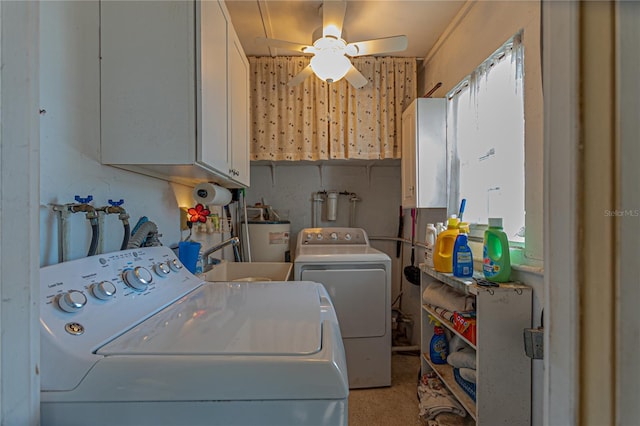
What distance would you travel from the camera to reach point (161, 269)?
1.12m

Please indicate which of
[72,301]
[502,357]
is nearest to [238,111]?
[72,301]

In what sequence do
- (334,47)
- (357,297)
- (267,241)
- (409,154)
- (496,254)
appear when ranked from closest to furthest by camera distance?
(496,254) < (334,47) < (357,297) < (409,154) < (267,241)

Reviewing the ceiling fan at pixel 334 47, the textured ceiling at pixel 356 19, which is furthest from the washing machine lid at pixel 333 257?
the textured ceiling at pixel 356 19

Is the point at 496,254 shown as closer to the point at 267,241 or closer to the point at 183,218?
the point at 183,218

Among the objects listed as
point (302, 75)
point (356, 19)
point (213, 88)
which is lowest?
point (213, 88)

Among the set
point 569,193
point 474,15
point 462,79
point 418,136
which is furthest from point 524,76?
point 569,193

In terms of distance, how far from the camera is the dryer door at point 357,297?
2.07m

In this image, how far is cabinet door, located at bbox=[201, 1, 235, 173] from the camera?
1128mm

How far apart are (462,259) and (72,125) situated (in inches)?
70.7

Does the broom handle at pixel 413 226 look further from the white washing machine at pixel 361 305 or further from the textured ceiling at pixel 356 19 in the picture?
the textured ceiling at pixel 356 19

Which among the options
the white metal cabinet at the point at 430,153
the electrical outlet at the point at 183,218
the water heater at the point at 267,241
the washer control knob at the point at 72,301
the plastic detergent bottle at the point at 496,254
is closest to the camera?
the washer control knob at the point at 72,301

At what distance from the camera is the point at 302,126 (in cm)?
259

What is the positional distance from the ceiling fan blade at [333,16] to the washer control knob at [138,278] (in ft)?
5.49

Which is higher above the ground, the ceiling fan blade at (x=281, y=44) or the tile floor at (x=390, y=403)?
the ceiling fan blade at (x=281, y=44)
